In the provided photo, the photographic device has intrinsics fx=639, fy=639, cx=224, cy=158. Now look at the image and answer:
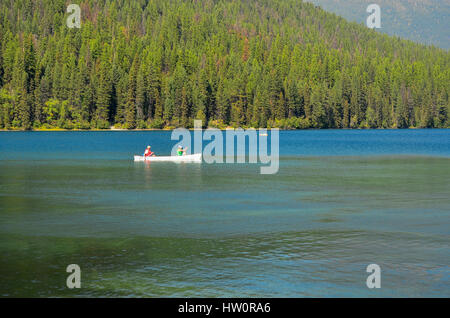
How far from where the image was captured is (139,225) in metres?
30.6

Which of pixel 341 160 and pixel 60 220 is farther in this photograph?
pixel 341 160

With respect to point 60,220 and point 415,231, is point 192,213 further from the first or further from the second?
point 415,231

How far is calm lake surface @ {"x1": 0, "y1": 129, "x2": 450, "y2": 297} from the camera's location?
66.5 ft

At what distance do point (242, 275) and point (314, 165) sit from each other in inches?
1928

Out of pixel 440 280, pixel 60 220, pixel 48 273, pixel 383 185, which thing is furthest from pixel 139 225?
pixel 383 185

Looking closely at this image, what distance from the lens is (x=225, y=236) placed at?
27.8 meters

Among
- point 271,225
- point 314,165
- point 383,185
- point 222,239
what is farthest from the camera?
point 314,165

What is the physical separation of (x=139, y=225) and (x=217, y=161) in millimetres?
44523

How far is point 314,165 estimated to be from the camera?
69250mm

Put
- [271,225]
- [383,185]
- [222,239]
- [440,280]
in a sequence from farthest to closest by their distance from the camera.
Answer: [383,185] → [271,225] → [222,239] → [440,280]

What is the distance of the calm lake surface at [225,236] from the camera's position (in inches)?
798
